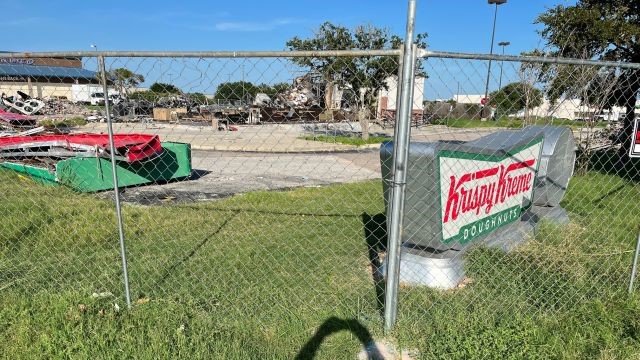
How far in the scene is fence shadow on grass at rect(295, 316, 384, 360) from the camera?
2850 millimetres

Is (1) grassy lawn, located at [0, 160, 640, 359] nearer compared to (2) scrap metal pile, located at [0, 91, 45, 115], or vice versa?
(1) grassy lawn, located at [0, 160, 640, 359]

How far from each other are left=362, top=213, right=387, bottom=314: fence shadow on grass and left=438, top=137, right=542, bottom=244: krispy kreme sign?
75cm

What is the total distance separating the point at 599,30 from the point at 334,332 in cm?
1209

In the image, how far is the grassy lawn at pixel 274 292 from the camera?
291cm

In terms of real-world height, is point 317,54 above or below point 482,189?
above

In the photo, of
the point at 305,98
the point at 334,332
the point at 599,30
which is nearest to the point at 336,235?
the point at 305,98

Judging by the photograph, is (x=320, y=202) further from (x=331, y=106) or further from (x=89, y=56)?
(x=89, y=56)

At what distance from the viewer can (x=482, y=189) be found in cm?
402

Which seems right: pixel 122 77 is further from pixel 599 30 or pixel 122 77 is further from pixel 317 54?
pixel 599 30

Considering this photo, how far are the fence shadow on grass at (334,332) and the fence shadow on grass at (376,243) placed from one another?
0.36m

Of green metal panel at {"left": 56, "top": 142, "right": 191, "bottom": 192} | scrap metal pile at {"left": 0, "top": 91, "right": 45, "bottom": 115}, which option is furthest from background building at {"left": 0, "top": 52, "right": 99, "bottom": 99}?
green metal panel at {"left": 56, "top": 142, "right": 191, "bottom": 192}

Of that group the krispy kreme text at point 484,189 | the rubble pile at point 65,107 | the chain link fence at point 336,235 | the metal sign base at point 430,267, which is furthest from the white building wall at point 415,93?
the rubble pile at point 65,107

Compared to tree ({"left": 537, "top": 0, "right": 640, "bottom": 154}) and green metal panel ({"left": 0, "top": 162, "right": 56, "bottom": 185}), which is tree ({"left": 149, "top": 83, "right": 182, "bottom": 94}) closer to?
green metal panel ({"left": 0, "top": 162, "right": 56, "bottom": 185})

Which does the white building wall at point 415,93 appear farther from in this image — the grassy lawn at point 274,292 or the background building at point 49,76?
the background building at point 49,76
